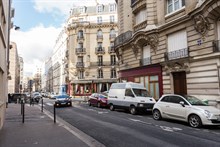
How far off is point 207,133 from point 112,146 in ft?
14.2

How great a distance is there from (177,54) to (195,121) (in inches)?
332

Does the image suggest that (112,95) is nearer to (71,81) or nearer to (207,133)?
(207,133)

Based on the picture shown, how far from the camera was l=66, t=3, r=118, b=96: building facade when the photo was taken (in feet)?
161

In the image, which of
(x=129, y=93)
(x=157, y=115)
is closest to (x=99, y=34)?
(x=129, y=93)

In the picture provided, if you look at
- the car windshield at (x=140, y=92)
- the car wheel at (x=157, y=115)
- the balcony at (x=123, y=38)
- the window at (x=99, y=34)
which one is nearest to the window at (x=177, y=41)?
the car windshield at (x=140, y=92)

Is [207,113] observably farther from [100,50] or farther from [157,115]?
[100,50]

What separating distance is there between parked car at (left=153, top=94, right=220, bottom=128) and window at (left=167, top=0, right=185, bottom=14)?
9.23 m

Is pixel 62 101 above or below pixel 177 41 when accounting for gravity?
below

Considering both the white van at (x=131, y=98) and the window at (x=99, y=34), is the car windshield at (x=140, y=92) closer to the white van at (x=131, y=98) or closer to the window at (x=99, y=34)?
the white van at (x=131, y=98)

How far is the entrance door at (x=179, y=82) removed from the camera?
17266 millimetres

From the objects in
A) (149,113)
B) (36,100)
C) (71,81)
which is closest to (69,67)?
(71,81)

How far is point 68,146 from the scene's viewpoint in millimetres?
6496

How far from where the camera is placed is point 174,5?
61.5 feet

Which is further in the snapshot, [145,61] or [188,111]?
[145,61]
